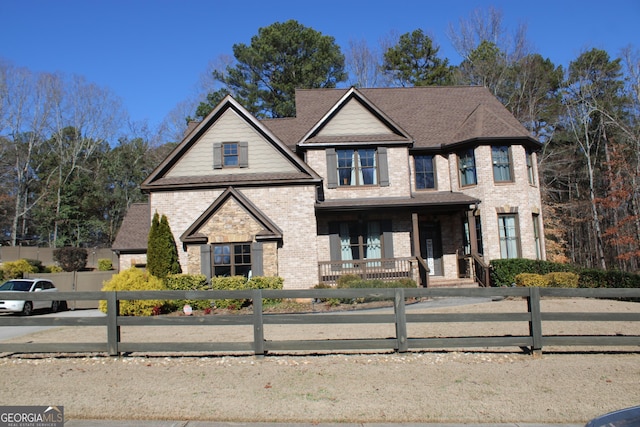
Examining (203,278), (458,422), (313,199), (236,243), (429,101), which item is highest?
(429,101)

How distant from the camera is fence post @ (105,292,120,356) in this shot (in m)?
8.23

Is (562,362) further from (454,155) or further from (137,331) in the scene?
(454,155)

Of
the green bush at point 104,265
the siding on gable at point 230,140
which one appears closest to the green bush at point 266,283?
the siding on gable at point 230,140

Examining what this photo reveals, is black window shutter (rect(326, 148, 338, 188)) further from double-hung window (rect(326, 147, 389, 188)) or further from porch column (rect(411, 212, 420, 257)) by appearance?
porch column (rect(411, 212, 420, 257))

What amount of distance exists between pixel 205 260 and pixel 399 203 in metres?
8.13

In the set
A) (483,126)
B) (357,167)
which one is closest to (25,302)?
(357,167)

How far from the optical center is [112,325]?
8258mm

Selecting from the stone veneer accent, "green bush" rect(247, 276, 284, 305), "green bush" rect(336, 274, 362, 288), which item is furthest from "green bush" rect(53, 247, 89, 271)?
"green bush" rect(336, 274, 362, 288)

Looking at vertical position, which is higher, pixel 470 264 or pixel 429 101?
pixel 429 101

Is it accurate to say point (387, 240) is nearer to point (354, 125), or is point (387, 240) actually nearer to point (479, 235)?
point (479, 235)

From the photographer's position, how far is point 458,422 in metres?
5.43

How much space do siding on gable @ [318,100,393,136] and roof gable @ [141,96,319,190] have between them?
8.64ft

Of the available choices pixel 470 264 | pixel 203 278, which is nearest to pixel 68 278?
pixel 203 278

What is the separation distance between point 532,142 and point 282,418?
19612 millimetres
